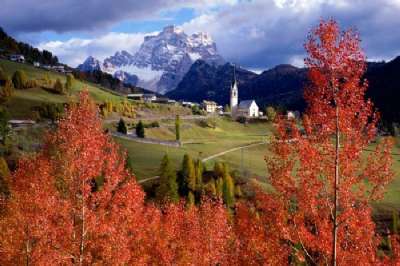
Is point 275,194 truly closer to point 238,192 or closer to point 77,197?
point 77,197

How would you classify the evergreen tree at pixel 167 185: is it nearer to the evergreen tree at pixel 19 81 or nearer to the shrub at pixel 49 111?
the shrub at pixel 49 111

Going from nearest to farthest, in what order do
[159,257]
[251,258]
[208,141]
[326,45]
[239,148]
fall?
[326,45]
[251,258]
[159,257]
[239,148]
[208,141]

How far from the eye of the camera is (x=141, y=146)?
139875 millimetres

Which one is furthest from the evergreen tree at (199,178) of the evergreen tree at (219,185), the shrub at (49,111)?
the shrub at (49,111)

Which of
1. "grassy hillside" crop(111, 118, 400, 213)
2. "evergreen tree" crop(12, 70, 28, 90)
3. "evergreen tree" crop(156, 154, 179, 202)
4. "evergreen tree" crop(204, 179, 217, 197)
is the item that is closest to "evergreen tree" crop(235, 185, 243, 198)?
"evergreen tree" crop(204, 179, 217, 197)

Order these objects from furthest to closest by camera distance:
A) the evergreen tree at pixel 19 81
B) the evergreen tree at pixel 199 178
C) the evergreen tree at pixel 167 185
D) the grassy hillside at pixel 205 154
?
the evergreen tree at pixel 19 81 < the grassy hillside at pixel 205 154 < the evergreen tree at pixel 199 178 < the evergreen tree at pixel 167 185

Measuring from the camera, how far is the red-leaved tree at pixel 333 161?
18672 millimetres

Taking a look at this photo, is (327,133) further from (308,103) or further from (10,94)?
(10,94)

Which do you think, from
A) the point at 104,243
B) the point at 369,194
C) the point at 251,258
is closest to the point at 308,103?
the point at 369,194

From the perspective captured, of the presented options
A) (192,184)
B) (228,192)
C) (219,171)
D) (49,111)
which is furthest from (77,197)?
(49,111)

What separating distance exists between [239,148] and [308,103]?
137767 millimetres

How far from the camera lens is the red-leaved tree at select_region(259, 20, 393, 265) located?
1867 cm

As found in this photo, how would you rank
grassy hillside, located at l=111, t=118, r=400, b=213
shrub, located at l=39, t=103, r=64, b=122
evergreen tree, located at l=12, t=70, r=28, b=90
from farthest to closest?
evergreen tree, located at l=12, t=70, r=28, b=90 < shrub, located at l=39, t=103, r=64, b=122 < grassy hillside, located at l=111, t=118, r=400, b=213

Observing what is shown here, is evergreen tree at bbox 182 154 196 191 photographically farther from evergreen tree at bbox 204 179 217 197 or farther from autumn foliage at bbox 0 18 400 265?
autumn foliage at bbox 0 18 400 265
